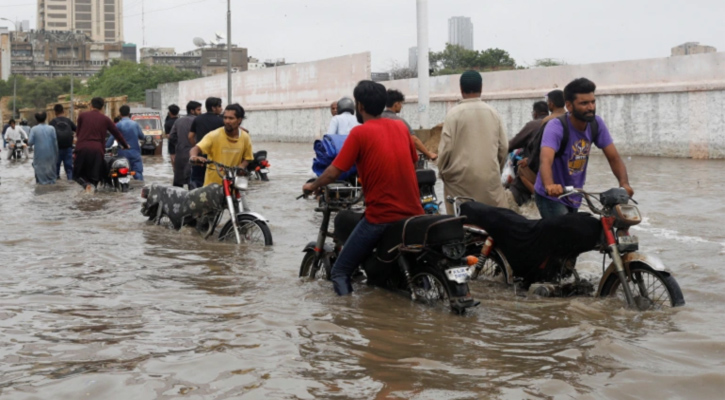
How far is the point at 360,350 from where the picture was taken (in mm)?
5141

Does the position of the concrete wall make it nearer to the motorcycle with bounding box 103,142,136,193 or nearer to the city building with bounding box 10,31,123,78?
the motorcycle with bounding box 103,142,136,193

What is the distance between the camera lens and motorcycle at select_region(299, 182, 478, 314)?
5699 millimetres

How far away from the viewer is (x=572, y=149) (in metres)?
6.56

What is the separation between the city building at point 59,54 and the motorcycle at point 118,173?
14486cm

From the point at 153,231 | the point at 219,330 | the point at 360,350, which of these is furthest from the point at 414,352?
the point at 153,231

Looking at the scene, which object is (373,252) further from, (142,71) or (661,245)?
(142,71)

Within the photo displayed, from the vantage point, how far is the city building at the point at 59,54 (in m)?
160

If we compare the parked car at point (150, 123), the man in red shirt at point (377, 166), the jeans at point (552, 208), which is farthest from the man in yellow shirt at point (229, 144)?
the parked car at point (150, 123)

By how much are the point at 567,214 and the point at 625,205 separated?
46cm

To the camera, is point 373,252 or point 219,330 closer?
point 219,330

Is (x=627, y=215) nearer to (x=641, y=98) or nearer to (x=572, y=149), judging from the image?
(x=572, y=149)

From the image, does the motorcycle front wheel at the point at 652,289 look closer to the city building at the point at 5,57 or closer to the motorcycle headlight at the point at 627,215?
the motorcycle headlight at the point at 627,215

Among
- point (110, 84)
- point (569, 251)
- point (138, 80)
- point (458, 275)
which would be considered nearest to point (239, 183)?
point (569, 251)

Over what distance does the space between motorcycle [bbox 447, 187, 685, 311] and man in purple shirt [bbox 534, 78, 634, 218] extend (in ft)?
0.72
